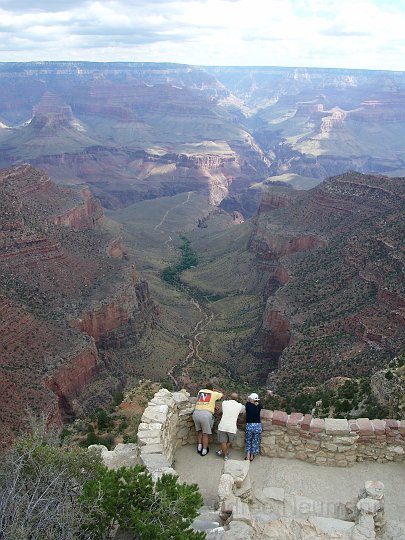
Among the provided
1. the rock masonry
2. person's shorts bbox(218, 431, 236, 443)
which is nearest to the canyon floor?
the rock masonry

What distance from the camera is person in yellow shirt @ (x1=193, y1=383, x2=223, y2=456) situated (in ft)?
54.6

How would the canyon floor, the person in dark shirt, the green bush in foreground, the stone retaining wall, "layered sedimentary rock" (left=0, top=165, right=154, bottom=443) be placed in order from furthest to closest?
"layered sedimentary rock" (left=0, top=165, right=154, bottom=443) < the person in dark shirt < the stone retaining wall < the canyon floor < the green bush in foreground

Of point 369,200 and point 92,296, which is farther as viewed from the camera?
point 369,200

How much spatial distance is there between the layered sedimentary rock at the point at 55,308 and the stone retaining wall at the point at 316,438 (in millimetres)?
18064

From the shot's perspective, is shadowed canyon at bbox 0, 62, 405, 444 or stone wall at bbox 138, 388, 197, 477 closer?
stone wall at bbox 138, 388, 197, 477

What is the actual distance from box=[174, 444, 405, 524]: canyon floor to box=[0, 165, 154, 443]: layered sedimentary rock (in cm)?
1845

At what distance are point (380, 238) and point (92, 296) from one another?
29821 mm

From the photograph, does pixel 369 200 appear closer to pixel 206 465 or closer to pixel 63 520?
pixel 206 465

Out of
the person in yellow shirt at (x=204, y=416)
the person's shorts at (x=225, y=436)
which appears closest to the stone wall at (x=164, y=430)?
the person in yellow shirt at (x=204, y=416)

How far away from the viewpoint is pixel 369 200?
70.4 m

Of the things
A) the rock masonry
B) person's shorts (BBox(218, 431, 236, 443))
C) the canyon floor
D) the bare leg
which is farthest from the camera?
the bare leg

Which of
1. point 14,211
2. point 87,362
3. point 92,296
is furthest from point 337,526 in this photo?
point 14,211

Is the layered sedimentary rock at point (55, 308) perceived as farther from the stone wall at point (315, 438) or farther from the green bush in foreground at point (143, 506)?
the green bush in foreground at point (143, 506)

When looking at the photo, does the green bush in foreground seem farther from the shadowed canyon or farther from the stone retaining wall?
the shadowed canyon
